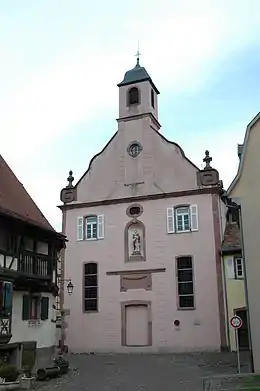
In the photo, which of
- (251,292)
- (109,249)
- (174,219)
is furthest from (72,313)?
(251,292)

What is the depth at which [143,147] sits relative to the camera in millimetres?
31469

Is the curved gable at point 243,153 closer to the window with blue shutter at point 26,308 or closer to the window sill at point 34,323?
the window with blue shutter at point 26,308

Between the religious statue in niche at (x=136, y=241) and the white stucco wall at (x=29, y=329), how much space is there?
7.84 m

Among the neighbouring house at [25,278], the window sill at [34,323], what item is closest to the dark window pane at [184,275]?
the neighbouring house at [25,278]

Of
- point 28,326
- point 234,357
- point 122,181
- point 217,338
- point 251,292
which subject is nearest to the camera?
point 251,292

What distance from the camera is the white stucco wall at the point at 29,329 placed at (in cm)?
1977

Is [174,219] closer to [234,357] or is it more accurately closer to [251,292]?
[234,357]

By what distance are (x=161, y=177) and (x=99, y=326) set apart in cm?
909

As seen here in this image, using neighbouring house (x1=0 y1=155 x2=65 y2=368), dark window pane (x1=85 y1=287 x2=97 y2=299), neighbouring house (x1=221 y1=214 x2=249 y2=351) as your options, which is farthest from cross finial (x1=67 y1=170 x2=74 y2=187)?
neighbouring house (x1=221 y1=214 x2=249 y2=351)

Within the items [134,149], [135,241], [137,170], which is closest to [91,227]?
[135,241]

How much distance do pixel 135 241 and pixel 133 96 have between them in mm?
9247

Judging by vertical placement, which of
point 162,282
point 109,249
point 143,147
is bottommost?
point 162,282

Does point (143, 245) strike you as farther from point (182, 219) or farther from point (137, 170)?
point (137, 170)

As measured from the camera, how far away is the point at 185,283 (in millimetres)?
28562
